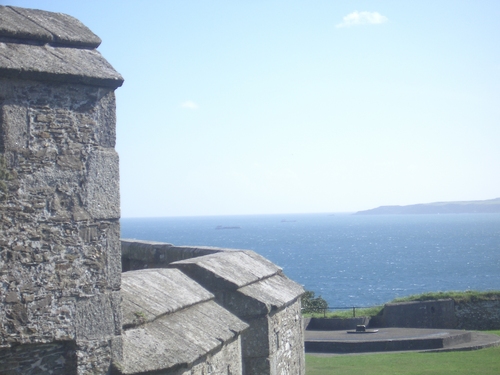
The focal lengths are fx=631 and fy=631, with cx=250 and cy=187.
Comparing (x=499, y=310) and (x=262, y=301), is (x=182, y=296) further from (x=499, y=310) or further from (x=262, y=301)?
(x=499, y=310)

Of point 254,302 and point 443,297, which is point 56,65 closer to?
point 254,302

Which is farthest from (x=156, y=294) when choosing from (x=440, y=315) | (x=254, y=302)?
(x=440, y=315)

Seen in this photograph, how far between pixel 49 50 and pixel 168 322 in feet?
7.09

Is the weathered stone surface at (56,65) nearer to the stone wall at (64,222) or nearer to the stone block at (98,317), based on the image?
the stone wall at (64,222)

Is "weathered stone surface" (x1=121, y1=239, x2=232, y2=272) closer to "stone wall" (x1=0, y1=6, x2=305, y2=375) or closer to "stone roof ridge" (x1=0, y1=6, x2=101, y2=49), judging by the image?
"stone wall" (x1=0, y1=6, x2=305, y2=375)

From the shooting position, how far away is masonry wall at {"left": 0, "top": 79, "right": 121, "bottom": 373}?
3863 mm

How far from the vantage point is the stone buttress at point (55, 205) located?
387cm

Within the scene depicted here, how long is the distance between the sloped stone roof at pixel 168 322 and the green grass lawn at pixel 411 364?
6.00m

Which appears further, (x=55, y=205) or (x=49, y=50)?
(x=49, y=50)

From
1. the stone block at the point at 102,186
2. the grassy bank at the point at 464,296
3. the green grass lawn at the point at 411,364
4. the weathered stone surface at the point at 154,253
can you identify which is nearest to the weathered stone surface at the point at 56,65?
the stone block at the point at 102,186

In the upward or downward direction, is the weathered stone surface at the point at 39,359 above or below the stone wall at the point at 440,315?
above

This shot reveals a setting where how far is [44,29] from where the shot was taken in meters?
4.27

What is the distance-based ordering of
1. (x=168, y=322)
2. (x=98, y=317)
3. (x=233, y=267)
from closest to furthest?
(x=98, y=317) → (x=168, y=322) → (x=233, y=267)

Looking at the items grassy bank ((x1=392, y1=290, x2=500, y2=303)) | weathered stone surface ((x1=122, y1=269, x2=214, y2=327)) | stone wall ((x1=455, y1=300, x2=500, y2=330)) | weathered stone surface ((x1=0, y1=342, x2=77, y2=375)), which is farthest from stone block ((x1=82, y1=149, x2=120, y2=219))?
grassy bank ((x1=392, y1=290, x2=500, y2=303))
